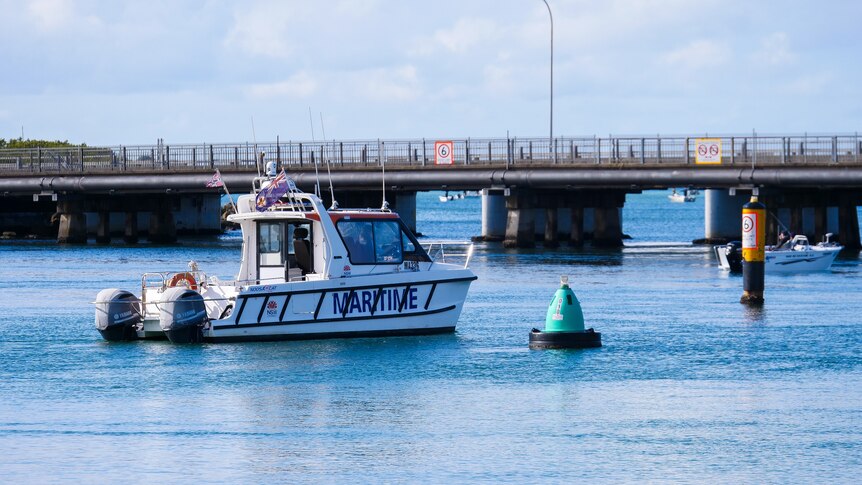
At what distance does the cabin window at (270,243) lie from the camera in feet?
108

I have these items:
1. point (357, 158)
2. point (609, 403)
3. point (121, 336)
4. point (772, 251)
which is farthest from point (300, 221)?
point (357, 158)

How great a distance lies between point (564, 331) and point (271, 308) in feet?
20.8

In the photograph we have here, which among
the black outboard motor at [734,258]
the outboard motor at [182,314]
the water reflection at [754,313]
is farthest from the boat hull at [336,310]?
the black outboard motor at [734,258]

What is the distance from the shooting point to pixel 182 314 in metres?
31.2

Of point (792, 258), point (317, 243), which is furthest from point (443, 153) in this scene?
point (317, 243)

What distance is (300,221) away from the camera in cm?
3259

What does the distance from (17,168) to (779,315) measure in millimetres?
59978

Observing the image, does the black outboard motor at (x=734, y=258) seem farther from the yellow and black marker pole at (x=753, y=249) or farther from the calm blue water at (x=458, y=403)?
the calm blue water at (x=458, y=403)

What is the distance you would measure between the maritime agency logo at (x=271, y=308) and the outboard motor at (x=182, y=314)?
1.34 meters

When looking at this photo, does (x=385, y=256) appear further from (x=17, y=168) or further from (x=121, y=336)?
(x=17, y=168)

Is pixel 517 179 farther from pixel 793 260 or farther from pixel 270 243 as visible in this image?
pixel 270 243

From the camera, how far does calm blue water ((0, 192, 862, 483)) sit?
20297 millimetres

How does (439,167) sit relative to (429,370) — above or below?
above

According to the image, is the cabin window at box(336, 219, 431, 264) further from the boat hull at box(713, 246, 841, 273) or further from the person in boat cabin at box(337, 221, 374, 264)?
the boat hull at box(713, 246, 841, 273)
